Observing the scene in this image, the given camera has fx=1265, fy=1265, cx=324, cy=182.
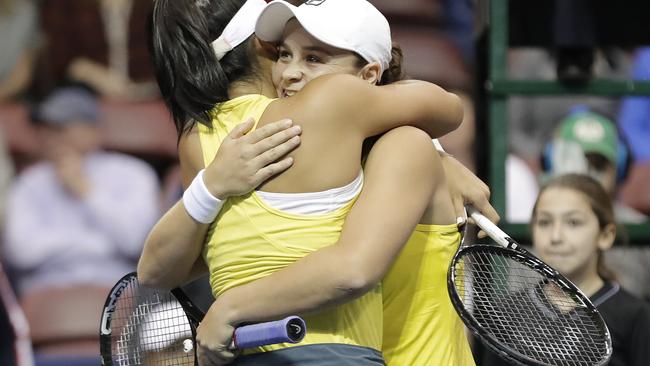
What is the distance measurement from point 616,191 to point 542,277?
2849 millimetres

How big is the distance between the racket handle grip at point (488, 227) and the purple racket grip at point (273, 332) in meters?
0.65

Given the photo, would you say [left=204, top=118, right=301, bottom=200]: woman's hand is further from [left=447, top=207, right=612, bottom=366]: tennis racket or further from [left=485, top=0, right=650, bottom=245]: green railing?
[left=485, top=0, right=650, bottom=245]: green railing

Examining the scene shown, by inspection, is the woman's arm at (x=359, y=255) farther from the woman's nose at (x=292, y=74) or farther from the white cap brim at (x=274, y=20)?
the white cap brim at (x=274, y=20)

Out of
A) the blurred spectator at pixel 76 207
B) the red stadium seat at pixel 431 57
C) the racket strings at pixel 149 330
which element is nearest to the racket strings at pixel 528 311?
the racket strings at pixel 149 330

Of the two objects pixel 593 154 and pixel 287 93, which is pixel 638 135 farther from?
pixel 287 93

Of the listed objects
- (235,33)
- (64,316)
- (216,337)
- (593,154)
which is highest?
(235,33)

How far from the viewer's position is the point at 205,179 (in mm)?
2494

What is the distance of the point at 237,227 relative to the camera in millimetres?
2471

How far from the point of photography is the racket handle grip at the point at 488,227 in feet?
9.18

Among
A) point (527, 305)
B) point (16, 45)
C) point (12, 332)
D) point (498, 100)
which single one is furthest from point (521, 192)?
point (527, 305)

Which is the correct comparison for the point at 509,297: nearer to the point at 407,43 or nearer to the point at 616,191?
the point at 616,191

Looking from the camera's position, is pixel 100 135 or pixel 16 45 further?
pixel 16 45

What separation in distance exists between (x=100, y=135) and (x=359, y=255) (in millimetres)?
4087

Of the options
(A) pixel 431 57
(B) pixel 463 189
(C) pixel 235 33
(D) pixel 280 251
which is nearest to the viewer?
(D) pixel 280 251
